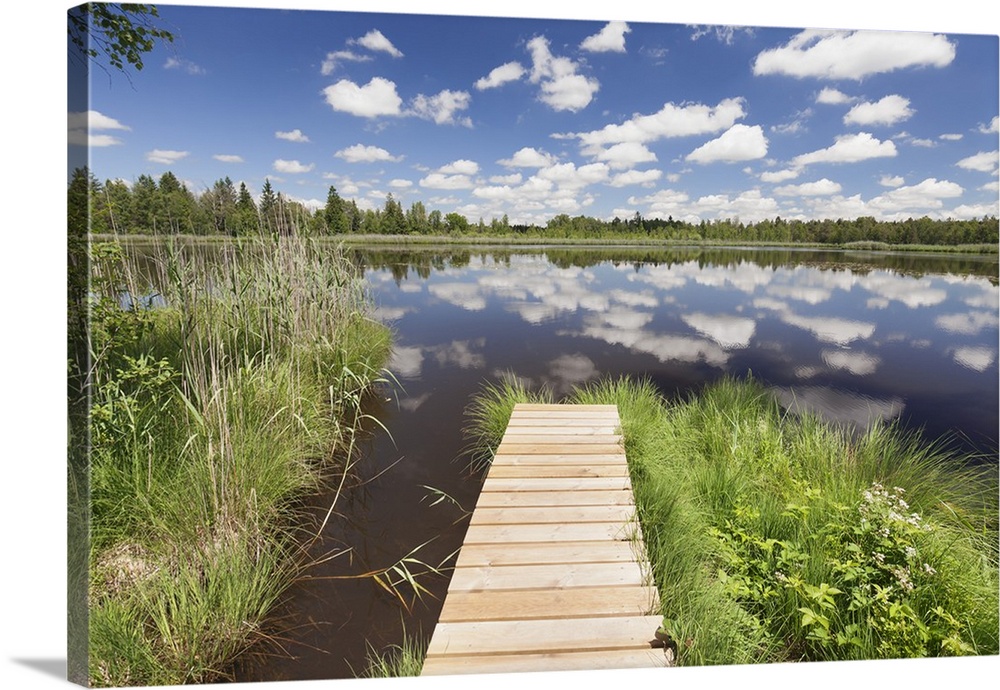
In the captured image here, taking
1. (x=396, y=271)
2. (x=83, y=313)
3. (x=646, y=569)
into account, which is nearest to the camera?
(x=83, y=313)

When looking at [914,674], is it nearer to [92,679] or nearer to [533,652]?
[533,652]

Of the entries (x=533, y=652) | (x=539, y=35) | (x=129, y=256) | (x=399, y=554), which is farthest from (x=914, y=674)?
(x=129, y=256)

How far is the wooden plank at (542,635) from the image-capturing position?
1.34 m

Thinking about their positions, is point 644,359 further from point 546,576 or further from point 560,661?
point 560,661

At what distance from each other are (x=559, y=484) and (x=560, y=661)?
91cm

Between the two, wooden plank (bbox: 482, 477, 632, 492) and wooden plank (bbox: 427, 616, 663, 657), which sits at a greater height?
wooden plank (bbox: 482, 477, 632, 492)

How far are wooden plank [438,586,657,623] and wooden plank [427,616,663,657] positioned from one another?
2 centimetres

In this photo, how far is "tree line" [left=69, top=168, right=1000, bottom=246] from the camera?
66.4 inches

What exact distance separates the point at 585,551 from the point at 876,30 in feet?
8.34

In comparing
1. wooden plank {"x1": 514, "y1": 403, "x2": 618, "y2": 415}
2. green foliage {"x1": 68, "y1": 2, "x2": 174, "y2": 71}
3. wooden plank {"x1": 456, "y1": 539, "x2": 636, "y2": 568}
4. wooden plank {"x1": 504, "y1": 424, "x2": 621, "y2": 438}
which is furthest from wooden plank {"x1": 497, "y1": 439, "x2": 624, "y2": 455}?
green foliage {"x1": 68, "y1": 2, "x2": 174, "y2": 71}

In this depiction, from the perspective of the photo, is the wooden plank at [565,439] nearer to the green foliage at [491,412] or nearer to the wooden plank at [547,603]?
the green foliage at [491,412]

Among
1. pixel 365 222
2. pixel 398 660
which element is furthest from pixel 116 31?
pixel 398 660

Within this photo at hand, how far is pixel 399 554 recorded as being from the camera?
7.27 ft

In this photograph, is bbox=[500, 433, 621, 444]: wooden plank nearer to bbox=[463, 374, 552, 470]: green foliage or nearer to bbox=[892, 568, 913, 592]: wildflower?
bbox=[463, 374, 552, 470]: green foliage
